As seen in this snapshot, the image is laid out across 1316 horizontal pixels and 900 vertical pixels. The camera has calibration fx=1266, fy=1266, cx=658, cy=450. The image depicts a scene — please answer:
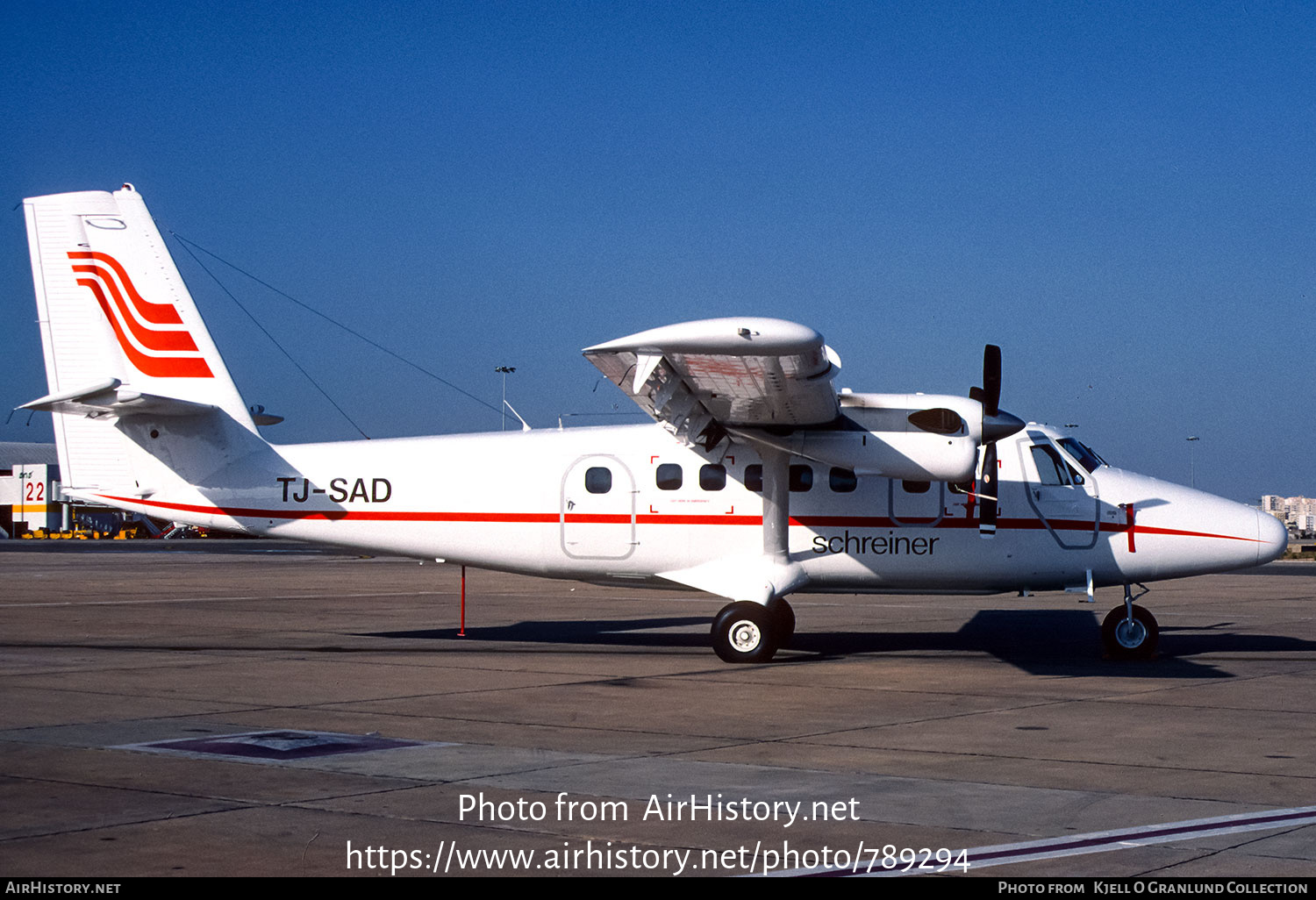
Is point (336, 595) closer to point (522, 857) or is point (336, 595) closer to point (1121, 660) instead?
point (1121, 660)

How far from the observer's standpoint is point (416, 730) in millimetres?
10688

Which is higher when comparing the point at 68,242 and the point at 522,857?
the point at 68,242

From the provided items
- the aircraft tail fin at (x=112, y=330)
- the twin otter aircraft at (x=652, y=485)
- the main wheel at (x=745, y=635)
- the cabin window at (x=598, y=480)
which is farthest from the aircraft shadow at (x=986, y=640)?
the aircraft tail fin at (x=112, y=330)

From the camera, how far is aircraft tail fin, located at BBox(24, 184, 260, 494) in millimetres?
17219

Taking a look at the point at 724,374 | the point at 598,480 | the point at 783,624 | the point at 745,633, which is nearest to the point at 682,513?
the point at 598,480

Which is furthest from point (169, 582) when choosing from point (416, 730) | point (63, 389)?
point (416, 730)

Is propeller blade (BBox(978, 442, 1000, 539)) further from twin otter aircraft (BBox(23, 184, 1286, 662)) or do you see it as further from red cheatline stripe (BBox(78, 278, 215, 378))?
red cheatline stripe (BBox(78, 278, 215, 378))

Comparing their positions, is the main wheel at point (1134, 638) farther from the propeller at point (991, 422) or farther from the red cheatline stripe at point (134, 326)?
the red cheatline stripe at point (134, 326)

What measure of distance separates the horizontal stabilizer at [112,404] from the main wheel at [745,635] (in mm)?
7508

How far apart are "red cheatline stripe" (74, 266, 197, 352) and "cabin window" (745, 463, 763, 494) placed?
→ 312 inches

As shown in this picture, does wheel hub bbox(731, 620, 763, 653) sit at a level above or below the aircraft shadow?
above

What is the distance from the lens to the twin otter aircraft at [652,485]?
52.0ft

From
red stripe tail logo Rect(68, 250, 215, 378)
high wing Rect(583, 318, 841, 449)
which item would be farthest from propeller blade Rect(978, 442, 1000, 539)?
red stripe tail logo Rect(68, 250, 215, 378)

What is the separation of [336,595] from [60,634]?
10.5 meters
